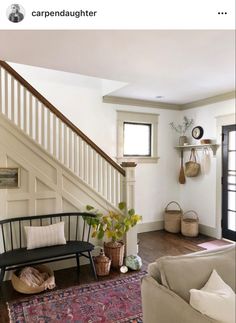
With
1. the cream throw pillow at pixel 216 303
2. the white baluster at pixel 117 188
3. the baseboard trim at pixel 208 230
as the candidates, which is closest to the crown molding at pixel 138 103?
the white baluster at pixel 117 188

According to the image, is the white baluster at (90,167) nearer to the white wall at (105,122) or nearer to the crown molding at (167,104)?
the white wall at (105,122)

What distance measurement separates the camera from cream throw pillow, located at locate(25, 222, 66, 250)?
2586 mm

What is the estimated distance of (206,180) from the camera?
428cm

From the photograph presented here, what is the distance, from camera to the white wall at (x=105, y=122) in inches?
150

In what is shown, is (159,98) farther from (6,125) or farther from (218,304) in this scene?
(218,304)

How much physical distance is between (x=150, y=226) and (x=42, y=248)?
2.43 m

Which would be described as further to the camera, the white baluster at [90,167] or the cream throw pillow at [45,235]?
the white baluster at [90,167]

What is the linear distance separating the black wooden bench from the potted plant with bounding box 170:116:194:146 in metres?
2.49

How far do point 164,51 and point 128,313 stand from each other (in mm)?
2318

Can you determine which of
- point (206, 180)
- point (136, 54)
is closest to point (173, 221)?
point (206, 180)

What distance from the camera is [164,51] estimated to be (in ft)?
7.50

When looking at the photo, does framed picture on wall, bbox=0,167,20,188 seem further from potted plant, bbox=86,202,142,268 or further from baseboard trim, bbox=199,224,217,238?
baseboard trim, bbox=199,224,217,238

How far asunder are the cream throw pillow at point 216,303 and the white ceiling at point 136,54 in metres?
1.76

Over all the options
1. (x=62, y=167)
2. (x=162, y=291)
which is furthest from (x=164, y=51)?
(x=162, y=291)
